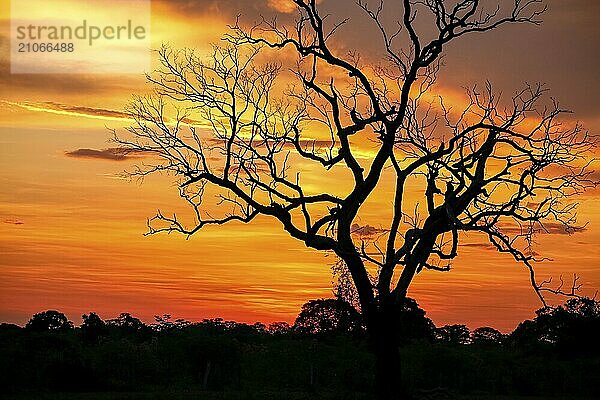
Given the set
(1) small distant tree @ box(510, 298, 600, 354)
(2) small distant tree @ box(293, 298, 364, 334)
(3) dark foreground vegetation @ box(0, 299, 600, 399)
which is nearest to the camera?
(3) dark foreground vegetation @ box(0, 299, 600, 399)

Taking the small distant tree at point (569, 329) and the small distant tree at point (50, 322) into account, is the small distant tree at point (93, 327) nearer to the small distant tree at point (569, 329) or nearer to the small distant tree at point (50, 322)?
the small distant tree at point (50, 322)

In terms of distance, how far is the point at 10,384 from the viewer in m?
25.2

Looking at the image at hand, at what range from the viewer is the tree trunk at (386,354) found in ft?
64.1

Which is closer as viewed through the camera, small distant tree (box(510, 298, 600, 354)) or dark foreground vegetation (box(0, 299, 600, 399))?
dark foreground vegetation (box(0, 299, 600, 399))

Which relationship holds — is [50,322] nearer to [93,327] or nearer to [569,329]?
[93,327]

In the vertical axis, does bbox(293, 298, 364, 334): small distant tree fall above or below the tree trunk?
above

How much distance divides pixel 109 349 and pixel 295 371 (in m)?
6.12

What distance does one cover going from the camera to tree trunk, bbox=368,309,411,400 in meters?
19.5

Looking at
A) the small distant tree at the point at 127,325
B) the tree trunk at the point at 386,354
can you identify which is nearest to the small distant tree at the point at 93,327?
the small distant tree at the point at 127,325

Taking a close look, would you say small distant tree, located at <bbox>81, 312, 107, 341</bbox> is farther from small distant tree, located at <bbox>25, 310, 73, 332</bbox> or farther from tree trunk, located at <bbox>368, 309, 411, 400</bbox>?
tree trunk, located at <bbox>368, 309, 411, 400</bbox>

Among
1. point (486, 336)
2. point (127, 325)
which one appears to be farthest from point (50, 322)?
point (486, 336)

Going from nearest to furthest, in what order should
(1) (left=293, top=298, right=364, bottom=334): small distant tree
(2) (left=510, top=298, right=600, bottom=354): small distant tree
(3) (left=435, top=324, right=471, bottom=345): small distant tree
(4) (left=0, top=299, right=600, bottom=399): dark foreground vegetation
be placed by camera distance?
1. (4) (left=0, top=299, right=600, bottom=399): dark foreground vegetation
2. (2) (left=510, top=298, right=600, bottom=354): small distant tree
3. (1) (left=293, top=298, right=364, bottom=334): small distant tree
4. (3) (left=435, top=324, right=471, bottom=345): small distant tree

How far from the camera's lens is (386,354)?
19.6 meters

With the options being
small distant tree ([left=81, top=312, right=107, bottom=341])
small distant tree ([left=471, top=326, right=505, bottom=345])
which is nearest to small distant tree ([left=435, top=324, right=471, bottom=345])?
small distant tree ([left=471, top=326, right=505, bottom=345])
